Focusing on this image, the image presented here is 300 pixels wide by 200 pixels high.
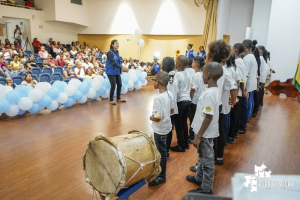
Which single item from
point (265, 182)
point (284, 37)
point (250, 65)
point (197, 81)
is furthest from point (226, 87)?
point (284, 37)

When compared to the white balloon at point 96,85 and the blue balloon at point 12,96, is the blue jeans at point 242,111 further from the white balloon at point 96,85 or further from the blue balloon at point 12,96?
the blue balloon at point 12,96

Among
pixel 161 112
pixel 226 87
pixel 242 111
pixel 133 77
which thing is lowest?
pixel 242 111

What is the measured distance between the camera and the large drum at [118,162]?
1.64m

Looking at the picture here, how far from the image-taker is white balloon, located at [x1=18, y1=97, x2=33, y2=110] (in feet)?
14.2

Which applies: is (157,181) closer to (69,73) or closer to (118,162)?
(118,162)

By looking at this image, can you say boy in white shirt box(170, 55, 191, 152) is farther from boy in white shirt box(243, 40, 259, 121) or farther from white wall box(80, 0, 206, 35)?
white wall box(80, 0, 206, 35)

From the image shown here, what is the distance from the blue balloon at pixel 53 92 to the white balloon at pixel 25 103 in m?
0.42

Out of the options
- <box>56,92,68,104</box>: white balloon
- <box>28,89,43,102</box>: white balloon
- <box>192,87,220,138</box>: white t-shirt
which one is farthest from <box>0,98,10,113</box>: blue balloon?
<box>192,87,220,138</box>: white t-shirt

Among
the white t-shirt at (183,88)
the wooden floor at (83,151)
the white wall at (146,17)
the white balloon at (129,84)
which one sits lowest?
the wooden floor at (83,151)

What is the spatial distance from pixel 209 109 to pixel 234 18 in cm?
1071

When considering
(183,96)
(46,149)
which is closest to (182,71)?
(183,96)

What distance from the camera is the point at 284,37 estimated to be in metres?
7.92

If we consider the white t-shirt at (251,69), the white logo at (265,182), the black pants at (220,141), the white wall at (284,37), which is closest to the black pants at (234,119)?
the black pants at (220,141)

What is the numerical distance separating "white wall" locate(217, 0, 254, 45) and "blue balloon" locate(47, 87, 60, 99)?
26.0 feet
